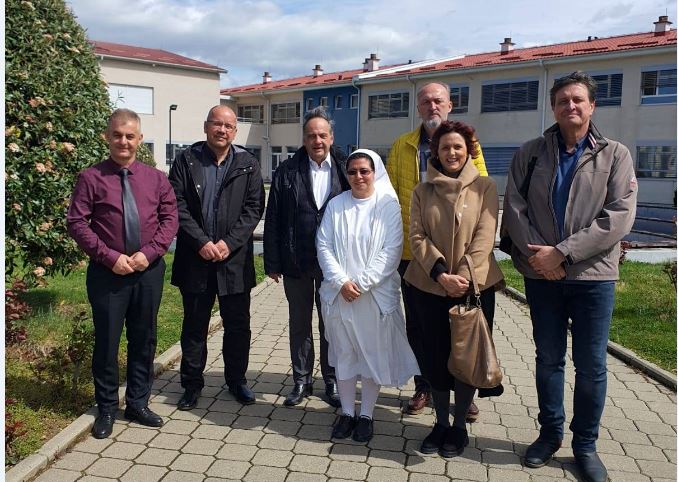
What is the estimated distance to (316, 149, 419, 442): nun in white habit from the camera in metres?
4.17

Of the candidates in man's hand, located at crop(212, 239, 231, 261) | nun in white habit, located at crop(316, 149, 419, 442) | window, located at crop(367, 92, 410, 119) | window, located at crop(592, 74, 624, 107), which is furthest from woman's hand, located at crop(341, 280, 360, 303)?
window, located at crop(367, 92, 410, 119)

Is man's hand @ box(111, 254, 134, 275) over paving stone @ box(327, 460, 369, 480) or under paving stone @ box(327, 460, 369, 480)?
over

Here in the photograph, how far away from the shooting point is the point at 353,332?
4.22 m

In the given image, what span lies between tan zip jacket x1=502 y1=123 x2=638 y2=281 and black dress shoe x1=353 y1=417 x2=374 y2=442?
1499 millimetres

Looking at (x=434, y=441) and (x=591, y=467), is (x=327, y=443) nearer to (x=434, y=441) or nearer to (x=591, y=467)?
(x=434, y=441)

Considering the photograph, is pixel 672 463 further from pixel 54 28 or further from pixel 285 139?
pixel 285 139

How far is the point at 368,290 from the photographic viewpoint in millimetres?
4145

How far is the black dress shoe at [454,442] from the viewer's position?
13.2 feet

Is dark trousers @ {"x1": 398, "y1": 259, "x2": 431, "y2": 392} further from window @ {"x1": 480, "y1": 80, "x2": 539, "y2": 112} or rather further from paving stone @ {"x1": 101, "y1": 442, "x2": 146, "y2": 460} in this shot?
window @ {"x1": 480, "y1": 80, "x2": 539, "y2": 112}

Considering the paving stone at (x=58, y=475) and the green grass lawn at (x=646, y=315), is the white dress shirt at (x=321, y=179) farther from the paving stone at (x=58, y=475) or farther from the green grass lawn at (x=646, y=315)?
the green grass lawn at (x=646, y=315)

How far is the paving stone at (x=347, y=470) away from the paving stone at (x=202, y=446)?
31.1 inches

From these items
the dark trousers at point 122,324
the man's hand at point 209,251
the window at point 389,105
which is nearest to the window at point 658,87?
the window at point 389,105

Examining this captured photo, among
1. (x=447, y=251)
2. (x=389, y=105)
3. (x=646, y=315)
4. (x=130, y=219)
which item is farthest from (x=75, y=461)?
(x=389, y=105)

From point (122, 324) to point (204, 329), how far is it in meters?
0.70
